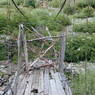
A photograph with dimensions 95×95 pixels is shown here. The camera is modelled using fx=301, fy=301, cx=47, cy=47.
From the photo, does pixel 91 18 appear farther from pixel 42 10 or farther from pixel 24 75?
pixel 24 75

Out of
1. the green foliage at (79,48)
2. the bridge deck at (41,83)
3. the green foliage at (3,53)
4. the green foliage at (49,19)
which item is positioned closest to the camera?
the bridge deck at (41,83)

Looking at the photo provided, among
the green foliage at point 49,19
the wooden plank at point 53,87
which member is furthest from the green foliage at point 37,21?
the wooden plank at point 53,87

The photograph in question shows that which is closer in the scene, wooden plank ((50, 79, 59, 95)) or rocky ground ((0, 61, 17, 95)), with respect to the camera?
wooden plank ((50, 79, 59, 95))

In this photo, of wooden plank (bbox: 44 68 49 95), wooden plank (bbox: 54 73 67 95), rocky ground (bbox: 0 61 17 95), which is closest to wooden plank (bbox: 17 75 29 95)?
wooden plank (bbox: 44 68 49 95)

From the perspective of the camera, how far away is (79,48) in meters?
6.89

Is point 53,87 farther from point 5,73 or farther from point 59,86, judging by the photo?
point 5,73

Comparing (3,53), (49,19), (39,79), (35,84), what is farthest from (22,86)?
(49,19)

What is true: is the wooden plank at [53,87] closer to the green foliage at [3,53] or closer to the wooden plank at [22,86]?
the wooden plank at [22,86]

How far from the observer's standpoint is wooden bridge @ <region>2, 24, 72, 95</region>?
128 inches

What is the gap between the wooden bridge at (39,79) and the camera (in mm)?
3250

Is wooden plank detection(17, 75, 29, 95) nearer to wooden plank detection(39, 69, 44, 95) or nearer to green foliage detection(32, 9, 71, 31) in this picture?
wooden plank detection(39, 69, 44, 95)

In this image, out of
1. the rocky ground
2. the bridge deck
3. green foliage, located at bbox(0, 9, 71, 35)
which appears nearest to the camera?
the bridge deck

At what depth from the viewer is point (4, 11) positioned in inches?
299

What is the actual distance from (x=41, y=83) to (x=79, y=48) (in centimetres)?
328
